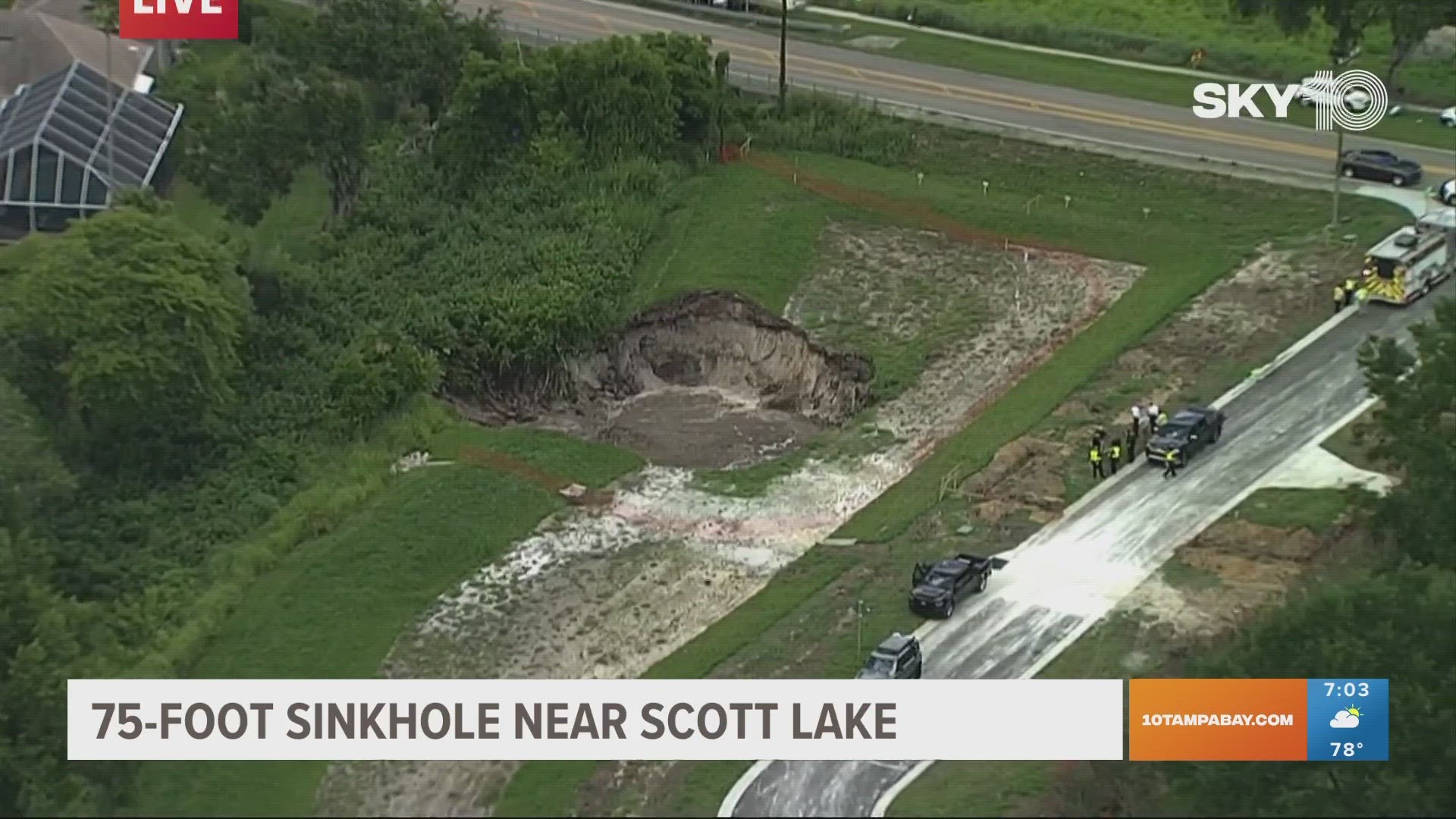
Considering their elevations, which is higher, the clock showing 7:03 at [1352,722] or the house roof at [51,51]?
the house roof at [51,51]

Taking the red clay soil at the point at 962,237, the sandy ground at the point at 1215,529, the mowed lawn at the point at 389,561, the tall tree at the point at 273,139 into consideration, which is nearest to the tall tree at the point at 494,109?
the tall tree at the point at 273,139

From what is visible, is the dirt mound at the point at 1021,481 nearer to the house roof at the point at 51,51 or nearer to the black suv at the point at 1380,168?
the black suv at the point at 1380,168

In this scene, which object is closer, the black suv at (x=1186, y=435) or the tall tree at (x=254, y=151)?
the black suv at (x=1186, y=435)

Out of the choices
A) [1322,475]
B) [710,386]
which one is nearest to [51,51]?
[710,386]

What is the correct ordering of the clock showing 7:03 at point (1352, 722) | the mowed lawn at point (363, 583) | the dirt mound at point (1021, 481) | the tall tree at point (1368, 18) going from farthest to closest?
1. the tall tree at point (1368, 18)
2. the dirt mound at point (1021, 481)
3. the mowed lawn at point (363, 583)
4. the clock showing 7:03 at point (1352, 722)

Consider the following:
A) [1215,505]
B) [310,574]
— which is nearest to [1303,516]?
[1215,505]

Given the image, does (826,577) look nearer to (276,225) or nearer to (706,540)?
(706,540)

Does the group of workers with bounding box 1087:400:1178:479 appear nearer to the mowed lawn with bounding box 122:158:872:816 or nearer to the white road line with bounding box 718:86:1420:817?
the white road line with bounding box 718:86:1420:817

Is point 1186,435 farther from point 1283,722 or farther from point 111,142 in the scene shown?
point 111,142
